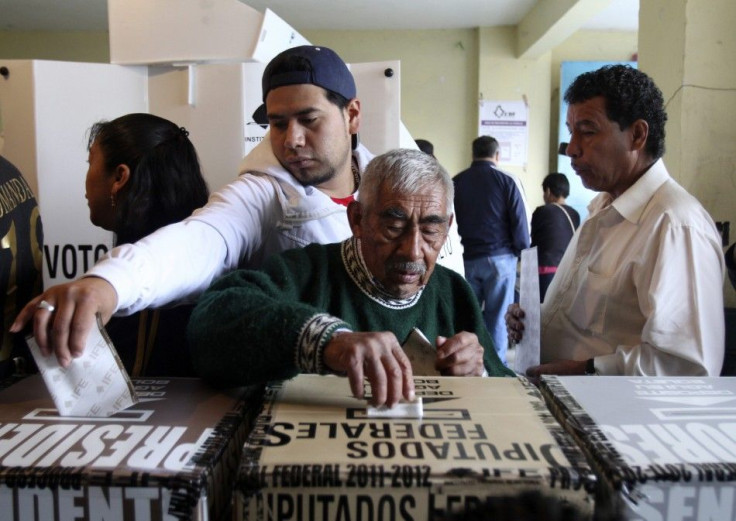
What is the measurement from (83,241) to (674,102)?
Answer: 79.4 inches

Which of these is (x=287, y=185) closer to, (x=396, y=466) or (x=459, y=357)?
(x=459, y=357)

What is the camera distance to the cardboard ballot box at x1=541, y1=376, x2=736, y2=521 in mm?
529

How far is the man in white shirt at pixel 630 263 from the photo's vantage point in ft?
3.73

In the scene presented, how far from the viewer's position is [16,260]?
1082 mm

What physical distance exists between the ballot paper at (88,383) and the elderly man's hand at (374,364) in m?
0.24

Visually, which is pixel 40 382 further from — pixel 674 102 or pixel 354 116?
pixel 674 102

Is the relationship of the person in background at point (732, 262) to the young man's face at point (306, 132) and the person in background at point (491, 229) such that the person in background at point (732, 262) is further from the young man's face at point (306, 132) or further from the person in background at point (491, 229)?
the person in background at point (491, 229)

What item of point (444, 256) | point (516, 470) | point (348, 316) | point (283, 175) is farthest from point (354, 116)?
point (516, 470)

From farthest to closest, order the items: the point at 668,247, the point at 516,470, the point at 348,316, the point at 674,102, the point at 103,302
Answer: the point at 674,102
the point at 668,247
the point at 348,316
the point at 103,302
the point at 516,470

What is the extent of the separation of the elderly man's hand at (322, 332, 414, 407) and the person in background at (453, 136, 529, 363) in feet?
9.58

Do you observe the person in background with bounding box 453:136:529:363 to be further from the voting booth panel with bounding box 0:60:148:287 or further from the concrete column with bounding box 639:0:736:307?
the voting booth panel with bounding box 0:60:148:287

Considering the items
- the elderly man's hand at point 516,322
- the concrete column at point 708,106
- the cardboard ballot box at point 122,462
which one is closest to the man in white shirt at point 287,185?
the cardboard ballot box at point 122,462

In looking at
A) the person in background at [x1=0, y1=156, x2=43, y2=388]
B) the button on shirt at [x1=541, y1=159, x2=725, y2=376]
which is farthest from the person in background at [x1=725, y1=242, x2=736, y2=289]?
the person in background at [x1=0, y1=156, x2=43, y2=388]

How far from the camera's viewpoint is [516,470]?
1.72 ft
